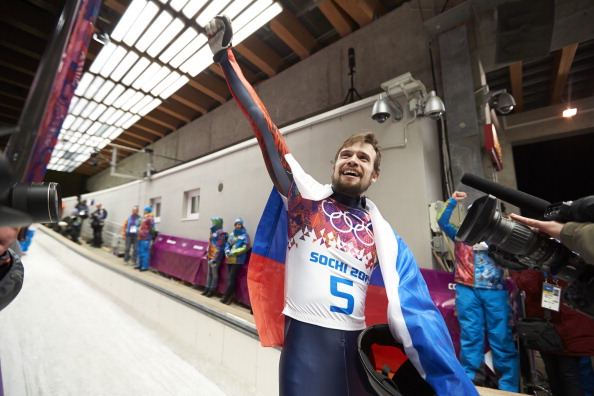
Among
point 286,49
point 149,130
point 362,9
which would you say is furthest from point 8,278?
point 149,130

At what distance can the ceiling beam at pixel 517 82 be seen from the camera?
15.2 feet

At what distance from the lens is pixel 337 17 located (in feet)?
15.9

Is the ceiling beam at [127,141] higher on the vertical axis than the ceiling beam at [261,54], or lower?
lower

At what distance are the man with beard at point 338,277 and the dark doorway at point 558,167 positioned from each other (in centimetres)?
646

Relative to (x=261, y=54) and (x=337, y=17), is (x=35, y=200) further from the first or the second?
(x=261, y=54)

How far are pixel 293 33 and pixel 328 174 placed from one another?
3031 millimetres

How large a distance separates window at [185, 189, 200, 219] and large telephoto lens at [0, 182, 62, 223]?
7.01 meters

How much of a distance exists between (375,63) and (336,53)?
0.97m

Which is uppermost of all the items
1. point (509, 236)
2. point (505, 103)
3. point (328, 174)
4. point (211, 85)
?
point (211, 85)

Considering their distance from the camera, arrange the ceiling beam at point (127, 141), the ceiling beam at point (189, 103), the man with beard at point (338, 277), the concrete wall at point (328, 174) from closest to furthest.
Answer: the man with beard at point (338, 277), the concrete wall at point (328, 174), the ceiling beam at point (189, 103), the ceiling beam at point (127, 141)

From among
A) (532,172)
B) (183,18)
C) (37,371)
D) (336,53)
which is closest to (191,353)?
(37,371)

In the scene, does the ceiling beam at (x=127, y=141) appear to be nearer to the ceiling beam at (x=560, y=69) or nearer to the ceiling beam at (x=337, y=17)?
the ceiling beam at (x=337, y=17)

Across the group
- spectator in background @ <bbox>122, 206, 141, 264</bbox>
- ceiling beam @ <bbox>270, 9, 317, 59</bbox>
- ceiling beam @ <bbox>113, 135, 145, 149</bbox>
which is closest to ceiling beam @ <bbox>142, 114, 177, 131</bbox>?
ceiling beam @ <bbox>113, 135, 145, 149</bbox>

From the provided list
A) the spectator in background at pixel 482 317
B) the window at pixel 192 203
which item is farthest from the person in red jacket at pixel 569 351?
the window at pixel 192 203
